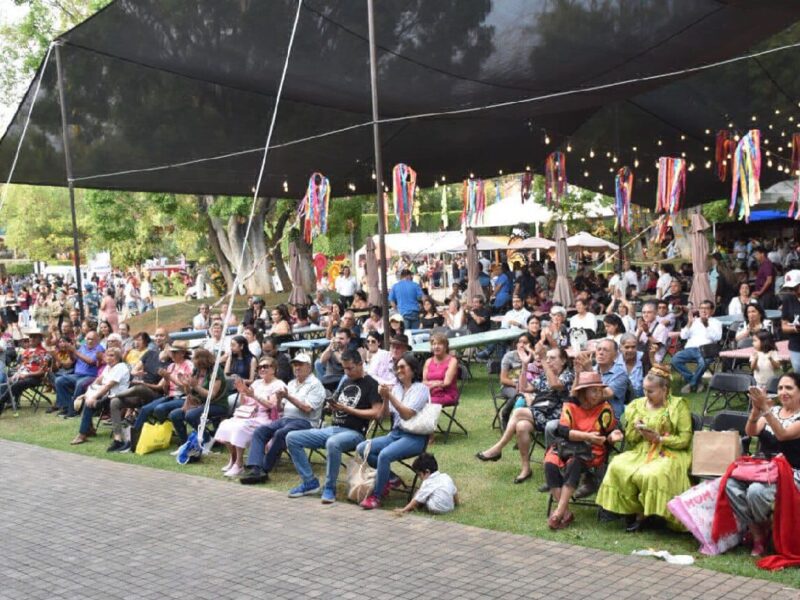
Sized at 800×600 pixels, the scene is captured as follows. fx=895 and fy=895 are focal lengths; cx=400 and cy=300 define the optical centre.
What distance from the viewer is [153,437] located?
10422 mm

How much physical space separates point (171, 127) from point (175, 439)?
17.7 feet

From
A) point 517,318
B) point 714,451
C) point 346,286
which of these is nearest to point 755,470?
point 714,451

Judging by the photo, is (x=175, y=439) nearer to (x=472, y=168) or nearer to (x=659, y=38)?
(x=659, y=38)

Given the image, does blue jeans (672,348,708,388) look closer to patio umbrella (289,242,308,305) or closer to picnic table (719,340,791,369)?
picnic table (719,340,791,369)

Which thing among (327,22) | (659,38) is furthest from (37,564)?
(659,38)

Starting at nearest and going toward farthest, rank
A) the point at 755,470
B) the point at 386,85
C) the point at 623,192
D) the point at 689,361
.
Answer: the point at 755,470 < the point at 689,361 < the point at 386,85 < the point at 623,192

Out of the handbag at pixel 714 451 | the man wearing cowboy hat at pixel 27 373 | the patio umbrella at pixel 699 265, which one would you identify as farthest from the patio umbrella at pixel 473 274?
the handbag at pixel 714 451

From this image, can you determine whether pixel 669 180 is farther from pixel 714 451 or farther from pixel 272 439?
pixel 714 451

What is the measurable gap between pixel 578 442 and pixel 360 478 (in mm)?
1974

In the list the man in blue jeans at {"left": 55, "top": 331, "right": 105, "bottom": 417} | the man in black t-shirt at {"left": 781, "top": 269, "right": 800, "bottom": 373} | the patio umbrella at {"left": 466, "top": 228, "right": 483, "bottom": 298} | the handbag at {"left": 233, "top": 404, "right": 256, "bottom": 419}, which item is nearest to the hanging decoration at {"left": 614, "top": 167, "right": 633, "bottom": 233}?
the patio umbrella at {"left": 466, "top": 228, "right": 483, "bottom": 298}

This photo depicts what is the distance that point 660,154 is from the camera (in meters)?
19.7

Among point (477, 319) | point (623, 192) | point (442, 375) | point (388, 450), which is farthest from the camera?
point (623, 192)

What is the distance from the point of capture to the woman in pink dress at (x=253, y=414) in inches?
349

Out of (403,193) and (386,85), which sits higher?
(386,85)
